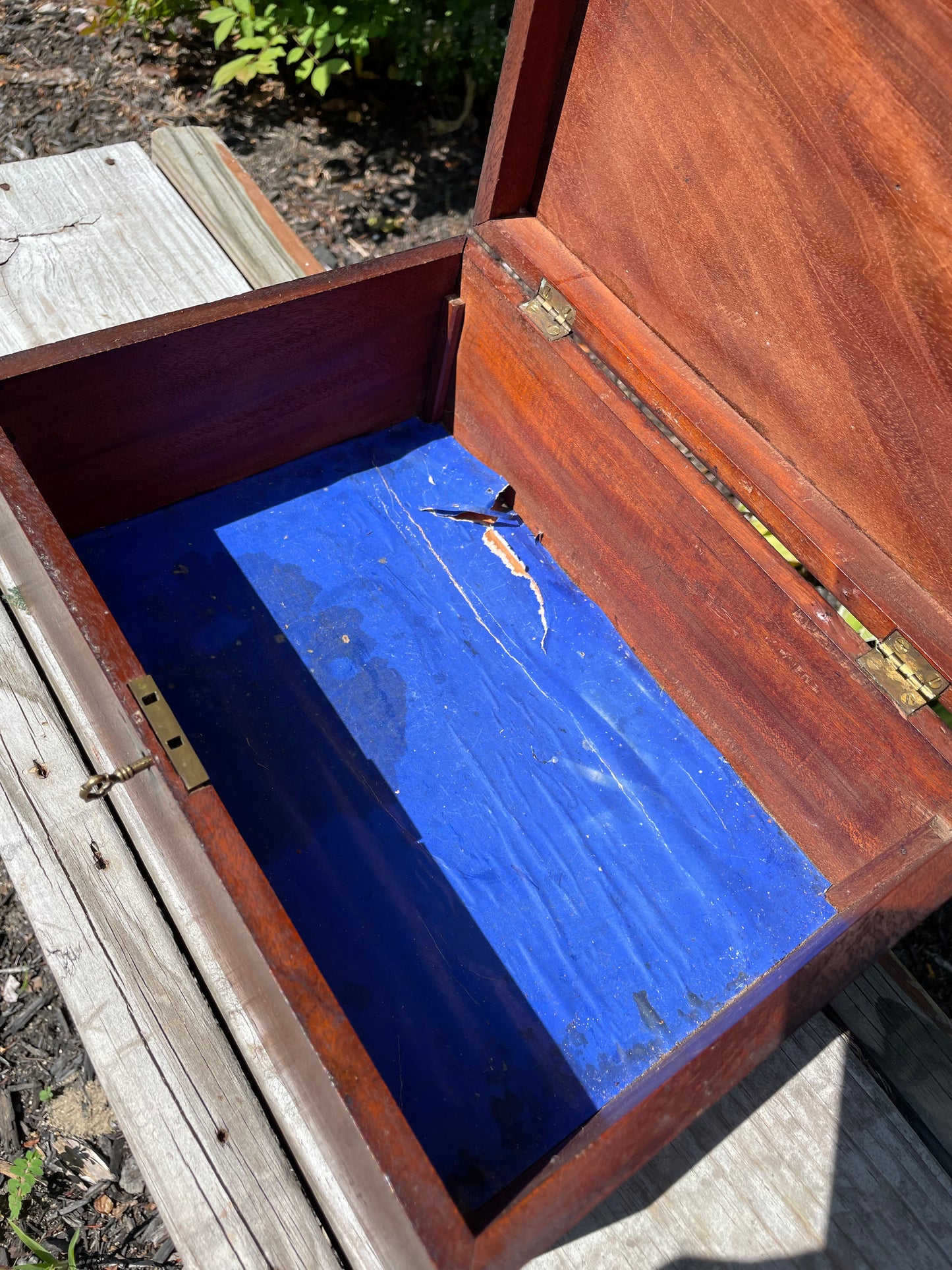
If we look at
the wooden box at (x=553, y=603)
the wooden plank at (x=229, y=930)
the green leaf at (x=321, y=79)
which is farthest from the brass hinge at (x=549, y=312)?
the green leaf at (x=321, y=79)

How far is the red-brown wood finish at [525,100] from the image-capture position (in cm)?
155

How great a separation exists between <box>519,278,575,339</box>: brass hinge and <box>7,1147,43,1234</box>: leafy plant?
1797mm

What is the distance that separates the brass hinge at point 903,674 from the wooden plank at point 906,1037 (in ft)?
1.49

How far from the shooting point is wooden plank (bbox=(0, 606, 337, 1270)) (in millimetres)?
1271

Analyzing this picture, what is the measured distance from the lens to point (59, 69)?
3.60 meters

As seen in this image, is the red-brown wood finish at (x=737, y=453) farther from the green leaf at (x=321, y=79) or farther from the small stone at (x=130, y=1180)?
the small stone at (x=130, y=1180)

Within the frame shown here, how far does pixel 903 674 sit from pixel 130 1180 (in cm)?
163

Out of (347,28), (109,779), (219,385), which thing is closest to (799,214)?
(219,385)

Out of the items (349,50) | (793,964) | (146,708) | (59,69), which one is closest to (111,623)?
(146,708)

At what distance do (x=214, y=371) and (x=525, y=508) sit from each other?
2.32ft

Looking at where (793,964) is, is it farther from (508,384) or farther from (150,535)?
(150,535)

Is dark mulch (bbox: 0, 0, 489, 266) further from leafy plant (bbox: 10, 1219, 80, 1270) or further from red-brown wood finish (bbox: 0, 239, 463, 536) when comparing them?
leafy plant (bbox: 10, 1219, 80, 1270)

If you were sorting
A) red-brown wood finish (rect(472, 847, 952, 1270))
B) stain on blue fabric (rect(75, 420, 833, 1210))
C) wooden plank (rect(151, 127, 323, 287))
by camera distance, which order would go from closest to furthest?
red-brown wood finish (rect(472, 847, 952, 1270)), stain on blue fabric (rect(75, 420, 833, 1210)), wooden plank (rect(151, 127, 323, 287))

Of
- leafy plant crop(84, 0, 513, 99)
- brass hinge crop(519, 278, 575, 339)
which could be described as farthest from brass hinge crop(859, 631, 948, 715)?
leafy plant crop(84, 0, 513, 99)
